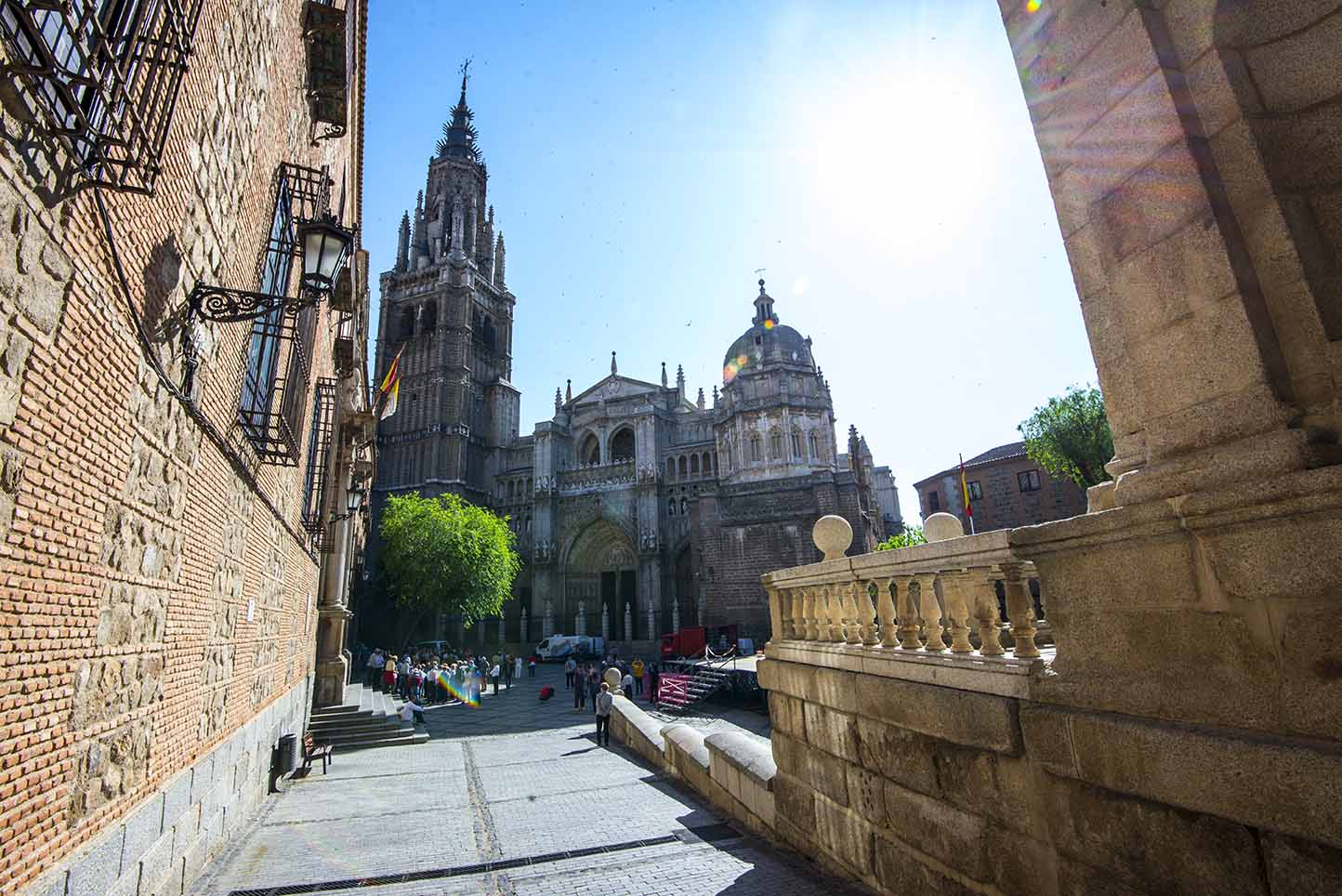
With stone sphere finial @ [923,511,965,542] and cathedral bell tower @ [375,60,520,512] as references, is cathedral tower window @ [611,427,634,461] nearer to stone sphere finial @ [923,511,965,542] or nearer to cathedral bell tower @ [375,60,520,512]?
cathedral bell tower @ [375,60,520,512]

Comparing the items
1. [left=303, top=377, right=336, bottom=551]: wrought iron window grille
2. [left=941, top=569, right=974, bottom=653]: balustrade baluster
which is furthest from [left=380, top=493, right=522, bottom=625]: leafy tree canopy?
[left=941, top=569, right=974, bottom=653]: balustrade baluster

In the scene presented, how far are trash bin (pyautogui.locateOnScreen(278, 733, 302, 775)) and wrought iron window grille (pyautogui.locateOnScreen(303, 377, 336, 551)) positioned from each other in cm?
378

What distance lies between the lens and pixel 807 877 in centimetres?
477

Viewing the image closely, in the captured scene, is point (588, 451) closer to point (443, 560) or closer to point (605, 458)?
point (605, 458)

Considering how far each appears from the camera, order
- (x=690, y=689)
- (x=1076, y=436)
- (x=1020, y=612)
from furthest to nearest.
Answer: (x=1076, y=436), (x=690, y=689), (x=1020, y=612)

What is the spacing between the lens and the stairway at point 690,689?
19641 millimetres

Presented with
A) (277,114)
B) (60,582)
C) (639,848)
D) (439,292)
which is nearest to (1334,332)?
(60,582)

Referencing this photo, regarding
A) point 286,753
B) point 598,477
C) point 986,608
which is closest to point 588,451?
point 598,477

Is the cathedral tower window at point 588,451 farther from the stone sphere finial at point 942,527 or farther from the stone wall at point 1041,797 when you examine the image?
the stone wall at point 1041,797

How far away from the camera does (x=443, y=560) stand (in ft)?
100

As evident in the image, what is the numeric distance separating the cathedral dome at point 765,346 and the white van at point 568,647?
1839cm

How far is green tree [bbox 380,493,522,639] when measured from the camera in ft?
100

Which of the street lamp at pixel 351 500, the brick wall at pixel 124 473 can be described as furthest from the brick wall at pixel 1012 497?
the brick wall at pixel 124 473

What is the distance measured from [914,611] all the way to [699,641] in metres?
26.5
